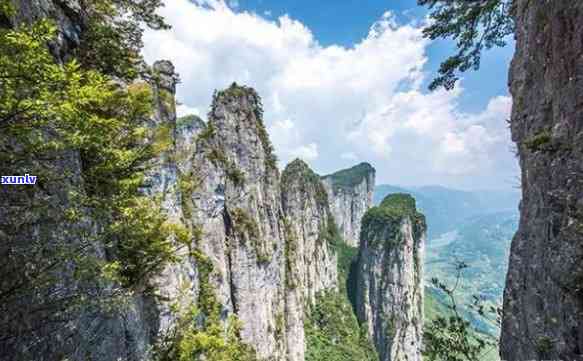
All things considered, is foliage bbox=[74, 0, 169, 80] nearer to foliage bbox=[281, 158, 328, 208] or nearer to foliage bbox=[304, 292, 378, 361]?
foliage bbox=[281, 158, 328, 208]

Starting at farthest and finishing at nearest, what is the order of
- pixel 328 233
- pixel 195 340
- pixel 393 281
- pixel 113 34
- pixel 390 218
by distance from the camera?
1. pixel 328 233
2. pixel 390 218
3. pixel 393 281
4. pixel 195 340
5. pixel 113 34

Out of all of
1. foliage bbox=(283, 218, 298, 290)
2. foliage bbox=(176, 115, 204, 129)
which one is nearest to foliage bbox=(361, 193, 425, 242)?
foliage bbox=(283, 218, 298, 290)

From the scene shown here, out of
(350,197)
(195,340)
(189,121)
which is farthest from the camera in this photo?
(350,197)

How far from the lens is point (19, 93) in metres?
4.20

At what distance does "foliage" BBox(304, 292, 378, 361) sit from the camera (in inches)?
2483

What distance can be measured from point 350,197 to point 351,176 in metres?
14.4

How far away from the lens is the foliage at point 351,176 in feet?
447

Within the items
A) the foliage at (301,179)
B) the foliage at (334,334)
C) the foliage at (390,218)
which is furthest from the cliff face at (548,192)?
the foliage at (390,218)

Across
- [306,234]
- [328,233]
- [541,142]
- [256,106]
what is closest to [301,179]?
[306,234]

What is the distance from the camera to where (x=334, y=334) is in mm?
68875

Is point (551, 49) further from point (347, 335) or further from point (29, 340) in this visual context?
point (347, 335)

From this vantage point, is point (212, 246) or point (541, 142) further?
point (212, 246)

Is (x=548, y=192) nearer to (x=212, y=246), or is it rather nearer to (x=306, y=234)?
(x=212, y=246)

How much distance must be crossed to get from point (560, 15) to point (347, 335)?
254ft
